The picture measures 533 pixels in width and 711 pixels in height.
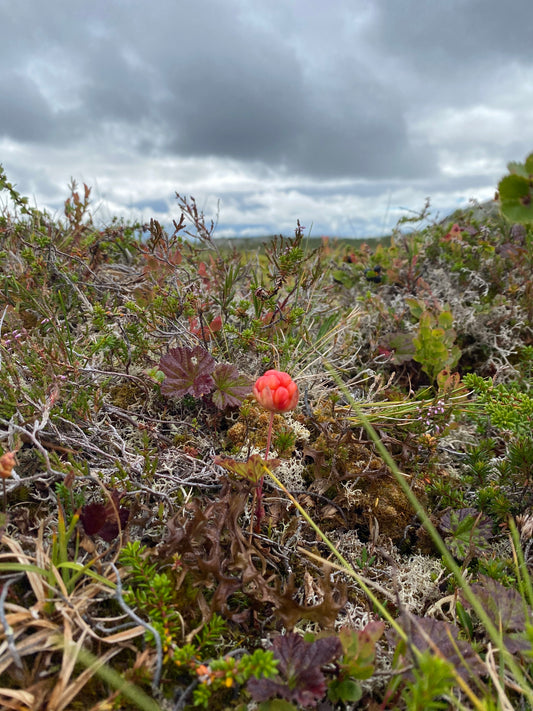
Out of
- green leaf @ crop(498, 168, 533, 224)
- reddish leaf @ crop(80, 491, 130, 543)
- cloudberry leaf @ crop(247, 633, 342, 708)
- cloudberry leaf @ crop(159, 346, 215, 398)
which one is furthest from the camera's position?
cloudberry leaf @ crop(159, 346, 215, 398)

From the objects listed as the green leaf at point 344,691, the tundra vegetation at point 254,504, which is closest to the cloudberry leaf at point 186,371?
the tundra vegetation at point 254,504

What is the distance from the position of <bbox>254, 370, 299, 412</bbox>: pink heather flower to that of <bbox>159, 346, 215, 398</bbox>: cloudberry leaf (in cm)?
64

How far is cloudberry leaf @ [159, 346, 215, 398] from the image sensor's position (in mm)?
2240

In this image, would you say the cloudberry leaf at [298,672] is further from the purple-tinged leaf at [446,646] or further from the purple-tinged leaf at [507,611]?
the purple-tinged leaf at [507,611]

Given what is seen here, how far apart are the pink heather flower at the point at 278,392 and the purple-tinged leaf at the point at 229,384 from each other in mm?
606

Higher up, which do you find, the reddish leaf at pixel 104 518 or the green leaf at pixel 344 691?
the reddish leaf at pixel 104 518

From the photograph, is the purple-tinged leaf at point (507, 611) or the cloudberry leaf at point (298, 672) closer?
the cloudberry leaf at point (298, 672)

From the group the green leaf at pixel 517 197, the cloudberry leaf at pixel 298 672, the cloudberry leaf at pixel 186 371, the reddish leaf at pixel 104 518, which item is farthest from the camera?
the cloudberry leaf at pixel 186 371

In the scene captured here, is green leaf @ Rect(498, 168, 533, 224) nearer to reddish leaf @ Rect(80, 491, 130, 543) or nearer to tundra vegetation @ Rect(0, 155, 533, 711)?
tundra vegetation @ Rect(0, 155, 533, 711)

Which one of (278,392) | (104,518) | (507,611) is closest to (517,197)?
(278,392)

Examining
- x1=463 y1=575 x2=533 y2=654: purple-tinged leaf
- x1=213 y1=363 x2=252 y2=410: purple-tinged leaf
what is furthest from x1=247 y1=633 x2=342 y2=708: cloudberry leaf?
x1=213 y1=363 x2=252 y2=410: purple-tinged leaf

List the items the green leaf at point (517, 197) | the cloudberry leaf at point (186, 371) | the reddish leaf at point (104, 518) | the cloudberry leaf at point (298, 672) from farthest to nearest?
1. the cloudberry leaf at point (186, 371)
2. the reddish leaf at point (104, 518)
3. the green leaf at point (517, 197)
4. the cloudberry leaf at point (298, 672)

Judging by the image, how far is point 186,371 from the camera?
227 cm

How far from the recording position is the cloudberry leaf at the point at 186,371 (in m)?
2.24
